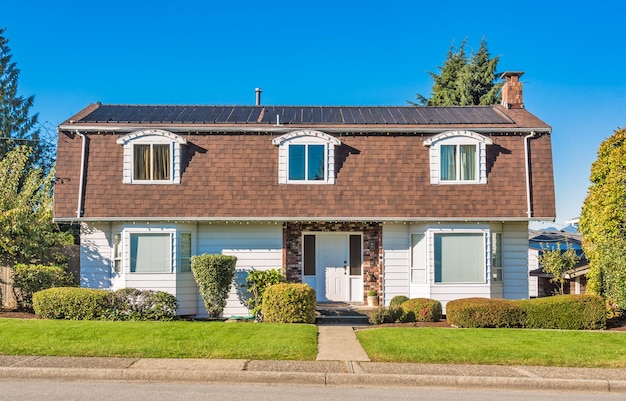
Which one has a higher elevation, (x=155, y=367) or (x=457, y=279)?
(x=457, y=279)

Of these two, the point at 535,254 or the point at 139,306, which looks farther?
the point at 535,254

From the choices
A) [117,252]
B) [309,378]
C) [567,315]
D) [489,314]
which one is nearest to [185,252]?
[117,252]

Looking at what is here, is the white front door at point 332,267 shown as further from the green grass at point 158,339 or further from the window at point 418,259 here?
the green grass at point 158,339

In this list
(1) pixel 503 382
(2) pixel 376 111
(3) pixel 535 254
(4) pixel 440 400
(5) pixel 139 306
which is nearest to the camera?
(4) pixel 440 400

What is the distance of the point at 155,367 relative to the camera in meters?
9.80

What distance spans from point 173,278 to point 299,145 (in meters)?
5.38

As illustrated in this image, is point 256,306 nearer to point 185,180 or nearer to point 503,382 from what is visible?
point 185,180

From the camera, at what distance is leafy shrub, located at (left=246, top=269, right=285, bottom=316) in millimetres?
17172

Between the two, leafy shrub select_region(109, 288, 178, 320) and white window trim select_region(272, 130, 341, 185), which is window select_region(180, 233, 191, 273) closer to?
leafy shrub select_region(109, 288, 178, 320)

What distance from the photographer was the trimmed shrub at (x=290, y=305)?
15188mm

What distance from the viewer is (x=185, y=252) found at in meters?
17.8

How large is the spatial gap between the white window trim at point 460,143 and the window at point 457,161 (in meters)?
0.15

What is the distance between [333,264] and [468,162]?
16.9 ft

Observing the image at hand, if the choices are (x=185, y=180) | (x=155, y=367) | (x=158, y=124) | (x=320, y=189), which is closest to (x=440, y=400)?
Result: (x=155, y=367)
